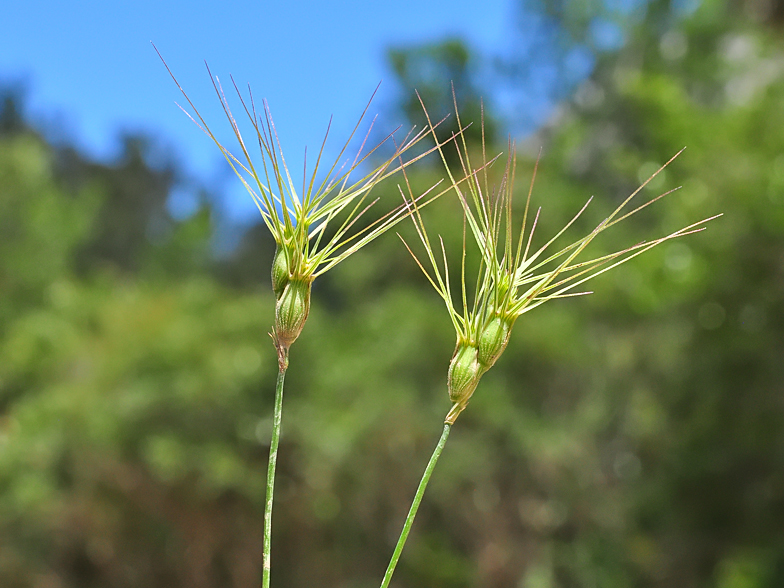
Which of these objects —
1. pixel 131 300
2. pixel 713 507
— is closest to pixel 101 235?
pixel 131 300

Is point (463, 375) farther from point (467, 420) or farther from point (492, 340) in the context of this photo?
point (467, 420)

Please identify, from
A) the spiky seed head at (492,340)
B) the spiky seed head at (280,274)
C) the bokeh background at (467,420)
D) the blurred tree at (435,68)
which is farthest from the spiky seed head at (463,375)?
the blurred tree at (435,68)

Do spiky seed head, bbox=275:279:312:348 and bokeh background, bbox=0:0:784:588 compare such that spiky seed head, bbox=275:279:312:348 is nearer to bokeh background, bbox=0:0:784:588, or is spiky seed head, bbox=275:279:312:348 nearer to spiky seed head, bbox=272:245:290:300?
spiky seed head, bbox=272:245:290:300

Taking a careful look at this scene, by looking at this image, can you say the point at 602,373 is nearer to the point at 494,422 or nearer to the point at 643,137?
the point at 494,422

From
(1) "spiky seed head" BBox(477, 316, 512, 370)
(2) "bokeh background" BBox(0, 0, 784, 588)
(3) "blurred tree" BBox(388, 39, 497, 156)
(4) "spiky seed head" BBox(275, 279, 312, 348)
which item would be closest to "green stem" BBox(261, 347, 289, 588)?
(4) "spiky seed head" BBox(275, 279, 312, 348)

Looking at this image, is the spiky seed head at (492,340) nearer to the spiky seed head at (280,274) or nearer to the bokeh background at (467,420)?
the spiky seed head at (280,274)
